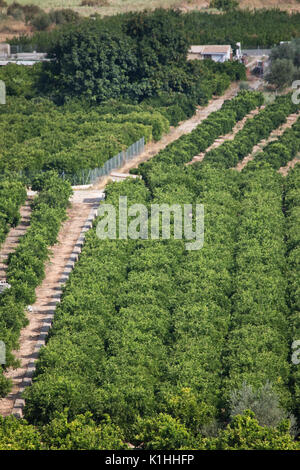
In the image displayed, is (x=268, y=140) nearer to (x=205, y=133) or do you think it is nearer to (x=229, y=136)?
(x=229, y=136)

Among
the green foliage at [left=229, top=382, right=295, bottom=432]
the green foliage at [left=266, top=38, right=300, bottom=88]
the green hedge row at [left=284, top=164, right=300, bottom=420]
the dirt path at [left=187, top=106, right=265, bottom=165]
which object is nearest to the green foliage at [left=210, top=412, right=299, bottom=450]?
the green foliage at [left=229, top=382, right=295, bottom=432]

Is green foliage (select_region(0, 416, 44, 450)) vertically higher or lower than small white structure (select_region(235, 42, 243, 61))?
lower

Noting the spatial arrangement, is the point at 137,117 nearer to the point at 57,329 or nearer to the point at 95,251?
the point at 95,251

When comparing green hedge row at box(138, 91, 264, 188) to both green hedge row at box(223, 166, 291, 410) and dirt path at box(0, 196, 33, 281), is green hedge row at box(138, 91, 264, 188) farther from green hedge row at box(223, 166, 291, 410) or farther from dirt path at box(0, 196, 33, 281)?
green hedge row at box(223, 166, 291, 410)

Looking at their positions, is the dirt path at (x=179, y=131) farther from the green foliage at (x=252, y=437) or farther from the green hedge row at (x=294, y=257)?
the green foliage at (x=252, y=437)
